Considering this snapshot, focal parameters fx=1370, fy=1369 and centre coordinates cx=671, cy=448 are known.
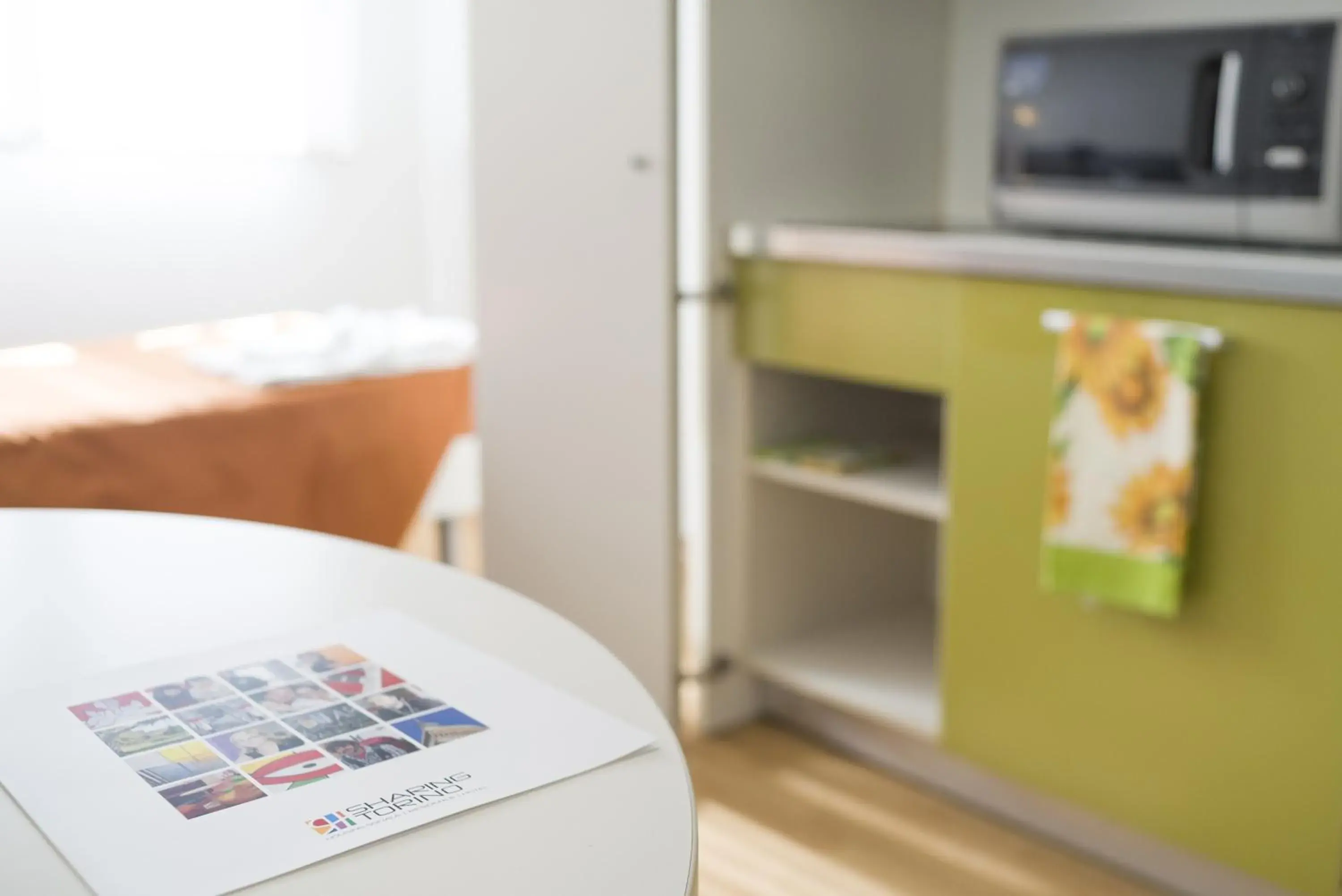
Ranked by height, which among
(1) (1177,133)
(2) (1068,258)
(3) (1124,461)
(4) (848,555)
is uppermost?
(1) (1177,133)

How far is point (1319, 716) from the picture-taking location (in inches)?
65.7

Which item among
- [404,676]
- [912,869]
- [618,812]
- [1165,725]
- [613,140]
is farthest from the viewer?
[613,140]

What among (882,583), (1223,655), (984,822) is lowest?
(984,822)

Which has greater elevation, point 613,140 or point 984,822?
point 613,140

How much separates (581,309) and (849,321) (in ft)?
1.67

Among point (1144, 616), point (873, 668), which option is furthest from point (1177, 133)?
point (873, 668)

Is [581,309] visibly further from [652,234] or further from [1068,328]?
[1068,328]

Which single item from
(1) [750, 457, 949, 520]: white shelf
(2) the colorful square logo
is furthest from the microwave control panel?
(2) the colorful square logo

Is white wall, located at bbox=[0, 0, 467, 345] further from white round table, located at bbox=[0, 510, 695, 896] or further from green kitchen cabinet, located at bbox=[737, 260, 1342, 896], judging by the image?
white round table, located at bbox=[0, 510, 695, 896]

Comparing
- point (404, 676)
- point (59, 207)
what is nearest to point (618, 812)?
point (404, 676)

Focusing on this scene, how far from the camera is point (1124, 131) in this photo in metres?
1.96

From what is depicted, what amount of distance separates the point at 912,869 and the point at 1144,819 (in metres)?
0.33

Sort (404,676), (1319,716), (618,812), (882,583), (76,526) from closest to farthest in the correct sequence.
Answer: (618,812) < (404,676) < (76,526) < (1319,716) < (882,583)

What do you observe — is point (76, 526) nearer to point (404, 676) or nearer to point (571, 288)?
point (404, 676)
